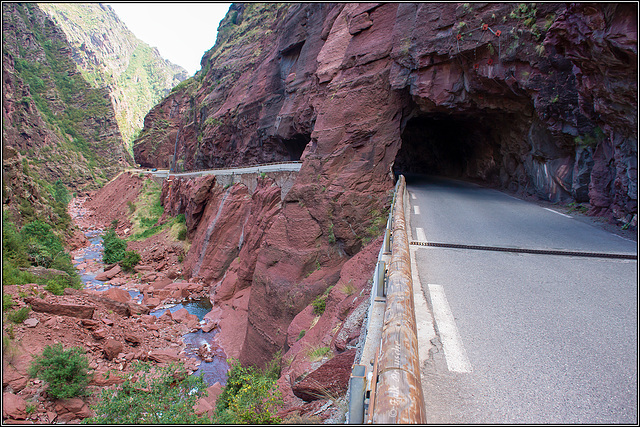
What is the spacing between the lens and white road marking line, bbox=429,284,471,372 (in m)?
2.96

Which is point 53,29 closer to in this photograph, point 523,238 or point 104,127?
point 104,127

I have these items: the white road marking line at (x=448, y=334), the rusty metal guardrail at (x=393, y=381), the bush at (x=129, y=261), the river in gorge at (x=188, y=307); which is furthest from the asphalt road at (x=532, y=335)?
the bush at (x=129, y=261)

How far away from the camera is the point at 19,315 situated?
10.7 metres

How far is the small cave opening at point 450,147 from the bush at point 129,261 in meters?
21.1

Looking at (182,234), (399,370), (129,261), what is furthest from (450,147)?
(399,370)

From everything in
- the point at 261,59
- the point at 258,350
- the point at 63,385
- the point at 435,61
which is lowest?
the point at 258,350

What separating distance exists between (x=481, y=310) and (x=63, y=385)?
398 inches

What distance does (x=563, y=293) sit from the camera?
4465 millimetres

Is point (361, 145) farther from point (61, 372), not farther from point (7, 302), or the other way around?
point (7, 302)

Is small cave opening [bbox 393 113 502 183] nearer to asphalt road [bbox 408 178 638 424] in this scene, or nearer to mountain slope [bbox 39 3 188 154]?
asphalt road [bbox 408 178 638 424]

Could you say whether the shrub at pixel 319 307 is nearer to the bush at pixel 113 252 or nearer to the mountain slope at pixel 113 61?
the bush at pixel 113 252

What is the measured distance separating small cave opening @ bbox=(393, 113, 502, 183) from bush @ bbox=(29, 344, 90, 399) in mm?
16868

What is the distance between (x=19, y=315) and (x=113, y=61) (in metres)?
208

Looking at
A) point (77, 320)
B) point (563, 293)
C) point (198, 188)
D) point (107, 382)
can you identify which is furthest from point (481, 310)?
point (198, 188)
